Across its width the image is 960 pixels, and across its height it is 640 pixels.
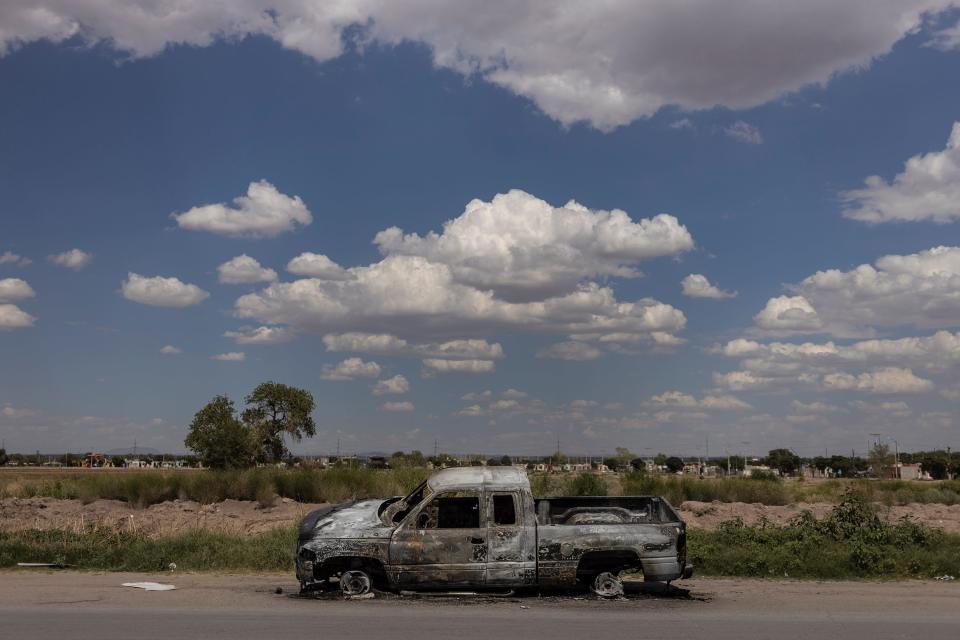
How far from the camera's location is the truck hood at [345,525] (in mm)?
12961

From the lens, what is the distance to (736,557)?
1730cm

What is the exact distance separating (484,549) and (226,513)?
2091cm

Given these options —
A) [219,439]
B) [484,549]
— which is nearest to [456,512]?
[484,549]

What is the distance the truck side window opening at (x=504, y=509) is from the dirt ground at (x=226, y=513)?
11.9 metres

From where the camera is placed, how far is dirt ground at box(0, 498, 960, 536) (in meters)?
25.7

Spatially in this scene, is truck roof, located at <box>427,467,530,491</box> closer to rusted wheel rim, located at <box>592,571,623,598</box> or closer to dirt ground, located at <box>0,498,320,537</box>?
rusted wheel rim, located at <box>592,571,623,598</box>

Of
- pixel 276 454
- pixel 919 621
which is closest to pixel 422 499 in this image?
pixel 919 621

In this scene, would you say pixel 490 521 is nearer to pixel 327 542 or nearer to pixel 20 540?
pixel 327 542

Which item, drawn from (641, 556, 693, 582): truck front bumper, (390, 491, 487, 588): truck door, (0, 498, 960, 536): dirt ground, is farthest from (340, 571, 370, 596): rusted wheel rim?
(0, 498, 960, 536): dirt ground

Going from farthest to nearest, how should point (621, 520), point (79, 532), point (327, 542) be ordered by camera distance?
point (79, 532), point (621, 520), point (327, 542)

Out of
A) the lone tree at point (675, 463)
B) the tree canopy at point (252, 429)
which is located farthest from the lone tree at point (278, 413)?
the lone tree at point (675, 463)

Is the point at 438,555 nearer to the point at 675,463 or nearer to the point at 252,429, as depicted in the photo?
the point at 252,429

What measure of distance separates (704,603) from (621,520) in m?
2.20

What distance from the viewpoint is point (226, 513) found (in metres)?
31.4
